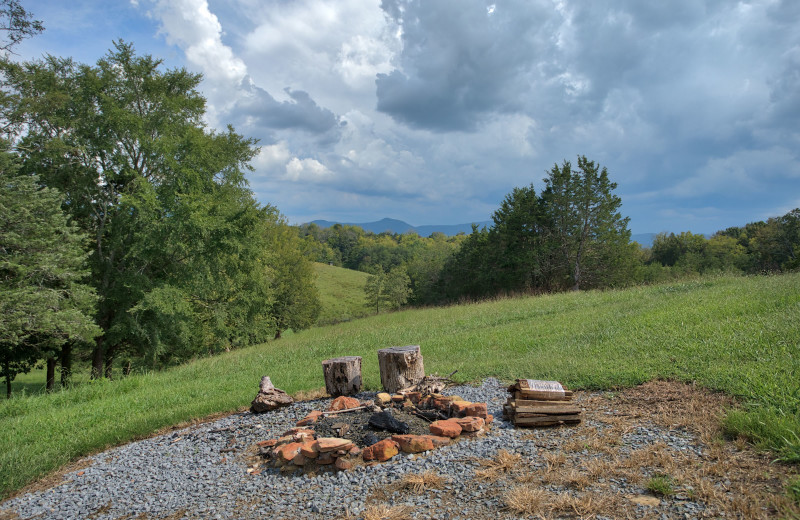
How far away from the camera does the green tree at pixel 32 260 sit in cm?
1067

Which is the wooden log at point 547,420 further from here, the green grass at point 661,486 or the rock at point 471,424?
the green grass at point 661,486

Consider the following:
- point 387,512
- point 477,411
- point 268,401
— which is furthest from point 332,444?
point 268,401

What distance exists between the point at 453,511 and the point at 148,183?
16670 millimetres

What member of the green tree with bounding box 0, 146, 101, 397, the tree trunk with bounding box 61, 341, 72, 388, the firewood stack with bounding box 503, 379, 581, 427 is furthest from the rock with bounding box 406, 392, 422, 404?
the tree trunk with bounding box 61, 341, 72, 388

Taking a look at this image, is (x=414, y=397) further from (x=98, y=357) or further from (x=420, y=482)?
(x=98, y=357)

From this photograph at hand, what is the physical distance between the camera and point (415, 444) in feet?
13.6

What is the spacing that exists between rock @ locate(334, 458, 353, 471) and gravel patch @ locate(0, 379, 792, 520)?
10 cm

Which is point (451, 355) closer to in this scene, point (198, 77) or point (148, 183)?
point (148, 183)

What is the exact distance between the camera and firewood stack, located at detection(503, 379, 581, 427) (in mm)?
4551

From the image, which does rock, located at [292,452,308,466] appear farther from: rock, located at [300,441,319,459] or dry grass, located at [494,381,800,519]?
dry grass, located at [494,381,800,519]

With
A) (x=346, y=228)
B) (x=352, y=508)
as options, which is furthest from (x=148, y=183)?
(x=346, y=228)

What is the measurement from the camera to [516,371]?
7090mm

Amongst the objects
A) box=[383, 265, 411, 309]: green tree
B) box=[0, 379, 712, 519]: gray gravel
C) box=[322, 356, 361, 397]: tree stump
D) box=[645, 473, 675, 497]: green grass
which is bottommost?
box=[0, 379, 712, 519]: gray gravel

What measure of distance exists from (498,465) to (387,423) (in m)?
1.42
